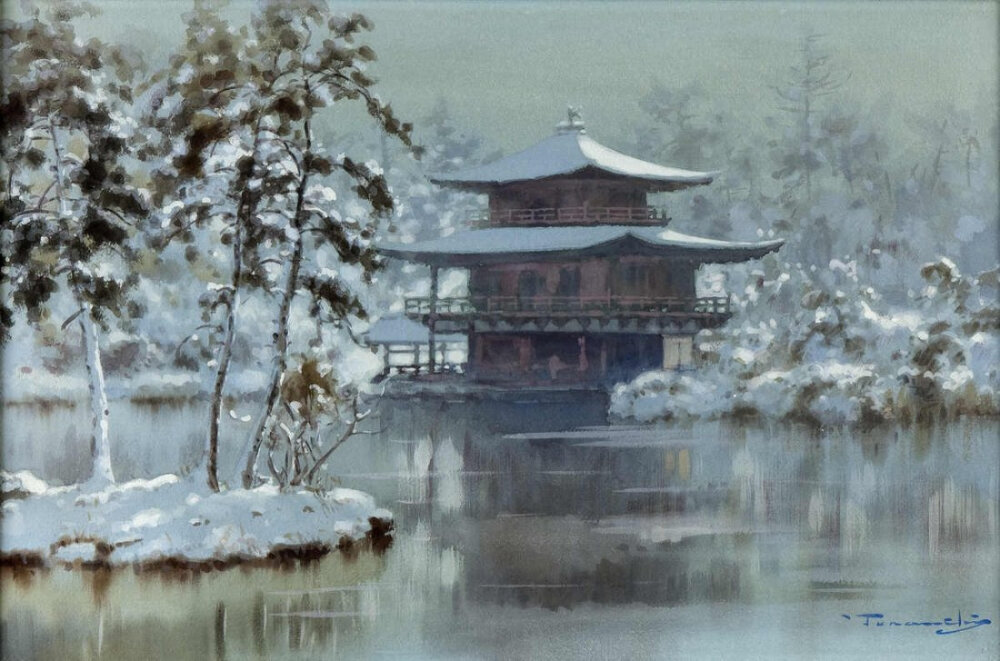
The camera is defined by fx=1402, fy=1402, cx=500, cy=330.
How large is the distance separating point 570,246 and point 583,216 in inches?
56.9

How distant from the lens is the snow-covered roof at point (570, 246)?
99.1 ft

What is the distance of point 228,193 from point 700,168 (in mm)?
22430

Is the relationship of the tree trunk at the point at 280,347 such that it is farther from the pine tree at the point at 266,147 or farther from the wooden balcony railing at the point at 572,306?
the wooden balcony railing at the point at 572,306

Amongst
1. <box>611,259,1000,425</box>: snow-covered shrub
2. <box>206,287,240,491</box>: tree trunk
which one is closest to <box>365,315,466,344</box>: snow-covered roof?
<box>611,259,1000,425</box>: snow-covered shrub

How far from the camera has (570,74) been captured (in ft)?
47.2

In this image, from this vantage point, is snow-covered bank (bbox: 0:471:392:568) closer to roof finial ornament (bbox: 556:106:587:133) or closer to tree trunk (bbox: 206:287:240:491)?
tree trunk (bbox: 206:287:240:491)

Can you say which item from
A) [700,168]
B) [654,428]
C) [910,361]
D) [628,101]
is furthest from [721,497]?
[700,168]

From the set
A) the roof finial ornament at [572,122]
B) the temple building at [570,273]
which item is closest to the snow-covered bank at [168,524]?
the roof finial ornament at [572,122]

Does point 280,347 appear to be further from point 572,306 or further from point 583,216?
point 583,216

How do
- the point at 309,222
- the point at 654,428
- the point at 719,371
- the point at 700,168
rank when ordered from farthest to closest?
the point at 700,168
the point at 719,371
the point at 654,428
the point at 309,222

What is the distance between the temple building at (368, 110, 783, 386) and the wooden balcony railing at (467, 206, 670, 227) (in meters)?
0.03

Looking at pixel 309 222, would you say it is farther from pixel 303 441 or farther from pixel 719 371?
pixel 719 371
